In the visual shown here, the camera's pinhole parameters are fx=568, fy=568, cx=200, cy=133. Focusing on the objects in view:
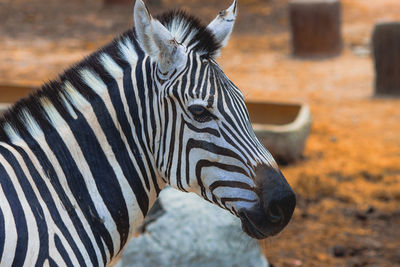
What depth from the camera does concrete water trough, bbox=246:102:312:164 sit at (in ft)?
22.2

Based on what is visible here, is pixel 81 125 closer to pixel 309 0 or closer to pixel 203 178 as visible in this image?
pixel 203 178

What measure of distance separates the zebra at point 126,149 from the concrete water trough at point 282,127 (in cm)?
435

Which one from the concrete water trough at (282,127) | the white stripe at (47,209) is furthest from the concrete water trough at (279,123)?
the white stripe at (47,209)

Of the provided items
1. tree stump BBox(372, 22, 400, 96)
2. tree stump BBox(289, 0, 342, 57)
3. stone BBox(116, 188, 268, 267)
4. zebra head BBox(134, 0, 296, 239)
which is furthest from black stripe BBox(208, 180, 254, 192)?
tree stump BBox(289, 0, 342, 57)

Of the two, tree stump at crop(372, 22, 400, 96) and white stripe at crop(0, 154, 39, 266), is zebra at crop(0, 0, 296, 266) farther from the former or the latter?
tree stump at crop(372, 22, 400, 96)

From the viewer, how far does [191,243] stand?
4105 millimetres

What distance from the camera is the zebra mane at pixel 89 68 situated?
7.57ft

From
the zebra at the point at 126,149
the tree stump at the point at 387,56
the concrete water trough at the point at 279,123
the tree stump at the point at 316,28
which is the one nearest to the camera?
the zebra at the point at 126,149

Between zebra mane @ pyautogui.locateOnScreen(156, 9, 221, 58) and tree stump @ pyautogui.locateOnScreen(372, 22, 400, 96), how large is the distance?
27.4ft

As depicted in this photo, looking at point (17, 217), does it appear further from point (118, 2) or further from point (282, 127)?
point (118, 2)

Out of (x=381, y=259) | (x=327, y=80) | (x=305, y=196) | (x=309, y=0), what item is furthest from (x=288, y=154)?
(x=309, y=0)

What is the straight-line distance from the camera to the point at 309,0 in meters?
13.3

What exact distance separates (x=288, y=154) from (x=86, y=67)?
4884mm

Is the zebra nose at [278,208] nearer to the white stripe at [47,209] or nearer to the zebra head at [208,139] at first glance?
the zebra head at [208,139]
